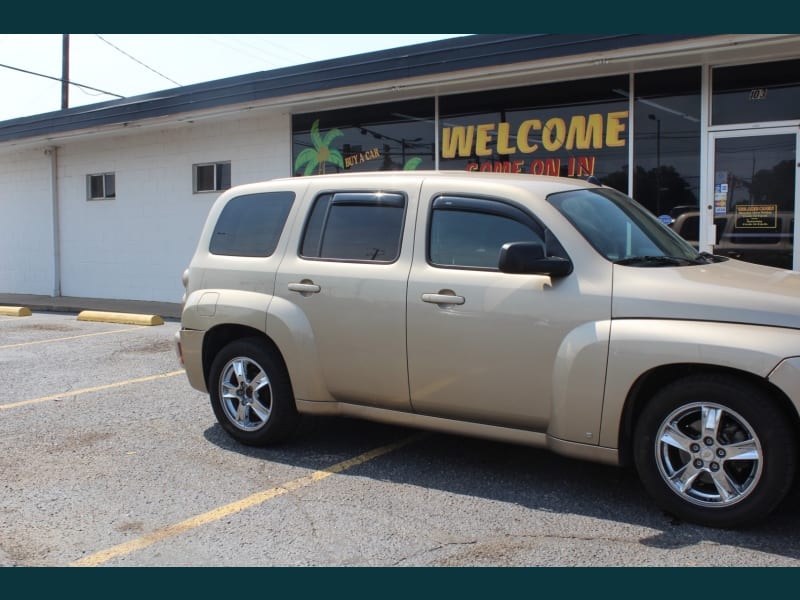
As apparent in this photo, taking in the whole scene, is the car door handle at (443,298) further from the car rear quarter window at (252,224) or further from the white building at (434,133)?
the white building at (434,133)

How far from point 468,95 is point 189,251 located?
6779 mm

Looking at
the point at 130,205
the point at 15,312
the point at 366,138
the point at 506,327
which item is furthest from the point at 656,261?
the point at 130,205

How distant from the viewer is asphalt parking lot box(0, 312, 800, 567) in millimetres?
3771

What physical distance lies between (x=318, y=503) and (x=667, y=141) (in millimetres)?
7144

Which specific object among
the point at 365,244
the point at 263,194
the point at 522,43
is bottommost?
the point at 365,244

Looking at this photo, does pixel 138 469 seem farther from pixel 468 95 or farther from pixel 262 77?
pixel 262 77

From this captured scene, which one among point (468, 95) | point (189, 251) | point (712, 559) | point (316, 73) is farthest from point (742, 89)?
point (189, 251)

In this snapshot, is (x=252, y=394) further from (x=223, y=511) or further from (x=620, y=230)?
(x=620, y=230)

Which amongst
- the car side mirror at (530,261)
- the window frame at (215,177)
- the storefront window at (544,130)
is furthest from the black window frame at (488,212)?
the window frame at (215,177)

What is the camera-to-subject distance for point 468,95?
11156 millimetres

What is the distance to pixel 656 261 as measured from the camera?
457 centimetres

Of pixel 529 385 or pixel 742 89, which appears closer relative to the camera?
pixel 529 385

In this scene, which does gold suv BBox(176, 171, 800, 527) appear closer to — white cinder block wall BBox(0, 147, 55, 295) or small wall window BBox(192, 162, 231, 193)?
small wall window BBox(192, 162, 231, 193)

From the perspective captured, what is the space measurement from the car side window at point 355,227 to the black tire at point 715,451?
1964 mm
